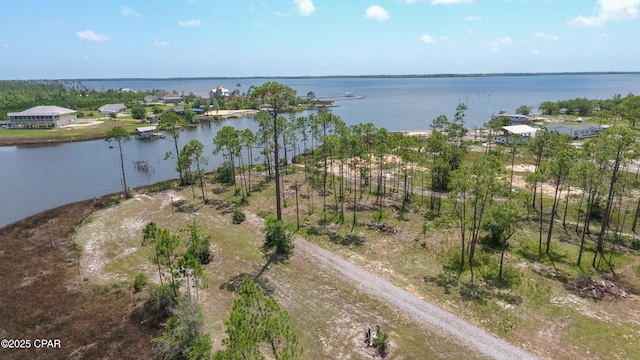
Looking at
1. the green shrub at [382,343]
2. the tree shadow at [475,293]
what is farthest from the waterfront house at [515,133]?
the green shrub at [382,343]

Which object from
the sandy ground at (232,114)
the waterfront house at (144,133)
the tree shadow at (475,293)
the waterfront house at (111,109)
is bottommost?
the tree shadow at (475,293)

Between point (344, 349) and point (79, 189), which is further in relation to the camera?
point (79, 189)

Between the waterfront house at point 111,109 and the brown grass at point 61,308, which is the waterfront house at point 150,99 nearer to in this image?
the waterfront house at point 111,109

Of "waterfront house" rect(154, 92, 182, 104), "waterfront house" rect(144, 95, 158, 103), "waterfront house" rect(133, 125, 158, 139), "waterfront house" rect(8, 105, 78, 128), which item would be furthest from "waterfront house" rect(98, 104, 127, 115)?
"waterfront house" rect(133, 125, 158, 139)

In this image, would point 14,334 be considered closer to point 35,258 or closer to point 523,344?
point 35,258

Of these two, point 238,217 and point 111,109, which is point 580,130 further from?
point 111,109

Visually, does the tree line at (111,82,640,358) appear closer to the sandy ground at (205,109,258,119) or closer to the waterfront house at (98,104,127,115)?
the sandy ground at (205,109,258,119)

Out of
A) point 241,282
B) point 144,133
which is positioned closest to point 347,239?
point 241,282

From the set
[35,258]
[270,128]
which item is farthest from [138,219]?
[270,128]
